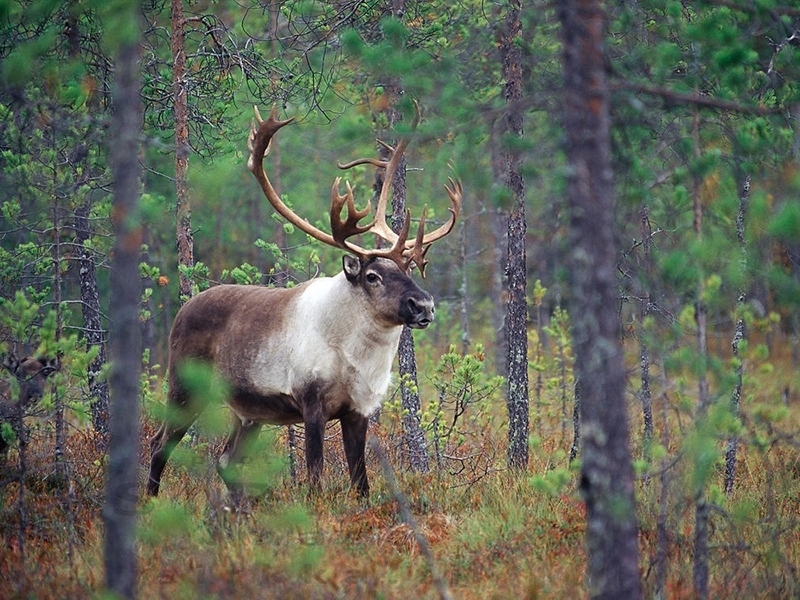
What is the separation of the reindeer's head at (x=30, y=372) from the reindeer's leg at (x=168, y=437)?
1.13 meters

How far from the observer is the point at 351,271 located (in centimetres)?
836

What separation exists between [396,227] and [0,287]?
4248 mm

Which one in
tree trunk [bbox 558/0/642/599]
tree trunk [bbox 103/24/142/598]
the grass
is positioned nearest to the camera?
tree trunk [bbox 558/0/642/599]

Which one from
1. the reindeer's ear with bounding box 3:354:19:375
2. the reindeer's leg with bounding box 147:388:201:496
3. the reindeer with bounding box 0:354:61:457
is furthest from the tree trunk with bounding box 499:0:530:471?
the reindeer's ear with bounding box 3:354:19:375

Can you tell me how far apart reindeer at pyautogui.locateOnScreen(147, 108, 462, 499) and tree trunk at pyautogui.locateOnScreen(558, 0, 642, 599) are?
3439 mm

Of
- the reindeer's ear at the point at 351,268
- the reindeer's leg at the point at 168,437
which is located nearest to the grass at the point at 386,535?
the reindeer's leg at the point at 168,437

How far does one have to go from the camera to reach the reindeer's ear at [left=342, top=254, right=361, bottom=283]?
8.34 m

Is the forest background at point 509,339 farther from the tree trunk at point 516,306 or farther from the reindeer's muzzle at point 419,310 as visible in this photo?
the reindeer's muzzle at point 419,310

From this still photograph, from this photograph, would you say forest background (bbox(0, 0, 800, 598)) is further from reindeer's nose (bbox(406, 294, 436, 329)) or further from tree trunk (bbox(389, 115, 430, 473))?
reindeer's nose (bbox(406, 294, 436, 329))

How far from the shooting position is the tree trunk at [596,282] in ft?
14.8

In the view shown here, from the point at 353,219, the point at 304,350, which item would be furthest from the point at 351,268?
the point at 304,350

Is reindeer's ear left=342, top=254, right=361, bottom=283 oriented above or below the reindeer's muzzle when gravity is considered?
above

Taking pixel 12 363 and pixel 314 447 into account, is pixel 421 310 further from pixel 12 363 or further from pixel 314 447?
pixel 12 363

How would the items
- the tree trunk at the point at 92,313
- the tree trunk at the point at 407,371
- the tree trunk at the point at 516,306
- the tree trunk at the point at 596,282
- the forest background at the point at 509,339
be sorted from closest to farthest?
1. the tree trunk at the point at 596,282
2. the forest background at the point at 509,339
3. the tree trunk at the point at 516,306
4. the tree trunk at the point at 407,371
5. the tree trunk at the point at 92,313
